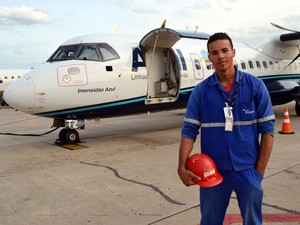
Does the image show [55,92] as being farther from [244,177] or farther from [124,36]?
[244,177]

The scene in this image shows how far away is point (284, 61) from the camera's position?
1398cm

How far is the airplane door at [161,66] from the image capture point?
9273mm

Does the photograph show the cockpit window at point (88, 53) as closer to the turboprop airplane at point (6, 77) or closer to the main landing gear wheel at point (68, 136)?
the main landing gear wheel at point (68, 136)

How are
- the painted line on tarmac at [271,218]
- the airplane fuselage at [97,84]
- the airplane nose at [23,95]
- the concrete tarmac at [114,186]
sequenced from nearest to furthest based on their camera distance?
the painted line on tarmac at [271,218]
the concrete tarmac at [114,186]
the airplane nose at [23,95]
the airplane fuselage at [97,84]

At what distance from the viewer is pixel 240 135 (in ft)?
8.33

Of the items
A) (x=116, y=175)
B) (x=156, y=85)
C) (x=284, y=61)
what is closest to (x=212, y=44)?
(x=116, y=175)

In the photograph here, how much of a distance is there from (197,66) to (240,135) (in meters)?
8.25

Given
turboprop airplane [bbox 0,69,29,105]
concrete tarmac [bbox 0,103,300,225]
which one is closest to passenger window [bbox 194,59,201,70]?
concrete tarmac [bbox 0,103,300,225]

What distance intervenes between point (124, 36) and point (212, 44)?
7.27 meters

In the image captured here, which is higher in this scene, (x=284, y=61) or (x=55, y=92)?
(x=284, y=61)

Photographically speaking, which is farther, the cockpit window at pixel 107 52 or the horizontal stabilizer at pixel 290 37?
the horizontal stabilizer at pixel 290 37

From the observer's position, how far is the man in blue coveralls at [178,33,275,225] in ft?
8.32

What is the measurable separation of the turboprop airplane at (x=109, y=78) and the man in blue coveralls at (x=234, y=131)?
19.5 ft

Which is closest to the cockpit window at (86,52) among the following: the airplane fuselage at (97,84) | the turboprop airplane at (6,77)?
the airplane fuselage at (97,84)
